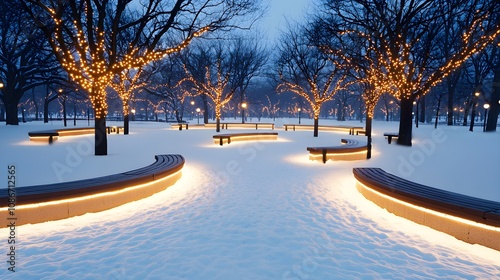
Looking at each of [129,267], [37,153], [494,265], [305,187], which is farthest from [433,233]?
[37,153]

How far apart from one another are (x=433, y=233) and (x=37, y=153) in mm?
13562

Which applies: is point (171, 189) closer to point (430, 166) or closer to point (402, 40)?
point (430, 166)

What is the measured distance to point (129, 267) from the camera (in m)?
3.34

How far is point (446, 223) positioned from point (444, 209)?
270 millimetres

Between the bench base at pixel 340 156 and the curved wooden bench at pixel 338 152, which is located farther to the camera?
the bench base at pixel 340 156

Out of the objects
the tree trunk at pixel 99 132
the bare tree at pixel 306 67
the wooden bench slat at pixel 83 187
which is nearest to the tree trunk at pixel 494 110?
the bare tree at pixel 306 67
